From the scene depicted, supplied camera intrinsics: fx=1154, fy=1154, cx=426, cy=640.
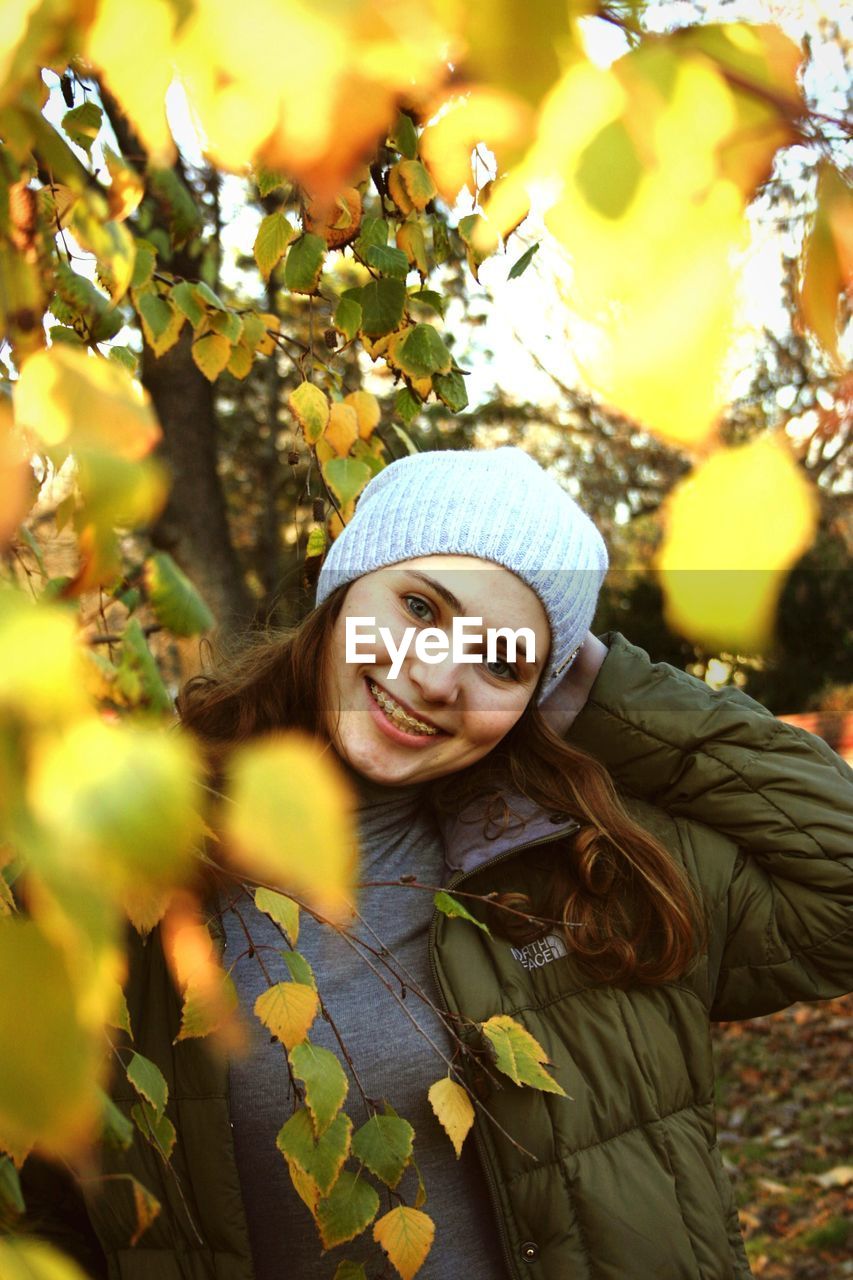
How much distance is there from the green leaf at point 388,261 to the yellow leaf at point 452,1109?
45.5 inches

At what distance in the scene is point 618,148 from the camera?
1.56ft

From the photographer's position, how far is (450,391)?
6.55 feet

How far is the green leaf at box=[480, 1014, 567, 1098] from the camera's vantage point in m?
1.30

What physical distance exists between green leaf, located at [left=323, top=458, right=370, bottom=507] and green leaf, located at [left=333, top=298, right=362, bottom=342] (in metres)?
0.22

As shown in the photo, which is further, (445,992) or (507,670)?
(507,670)

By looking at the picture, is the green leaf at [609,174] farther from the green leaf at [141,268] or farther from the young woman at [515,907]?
the young woman at [515,907]

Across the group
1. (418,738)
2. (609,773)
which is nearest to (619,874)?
(609,773)

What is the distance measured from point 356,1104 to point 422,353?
1.16 m

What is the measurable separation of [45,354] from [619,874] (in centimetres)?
152

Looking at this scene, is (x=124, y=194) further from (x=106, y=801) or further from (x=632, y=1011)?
(x=632, y=1011)

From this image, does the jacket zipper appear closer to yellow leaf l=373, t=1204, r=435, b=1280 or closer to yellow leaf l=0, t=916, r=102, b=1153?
yellow leaf l=373, t=1204, r=435, b=1280

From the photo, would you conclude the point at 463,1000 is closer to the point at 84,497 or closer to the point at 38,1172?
the point at 38,1172

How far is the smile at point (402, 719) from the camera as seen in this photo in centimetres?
181

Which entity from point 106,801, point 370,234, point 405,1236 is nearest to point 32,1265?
point 106,801
